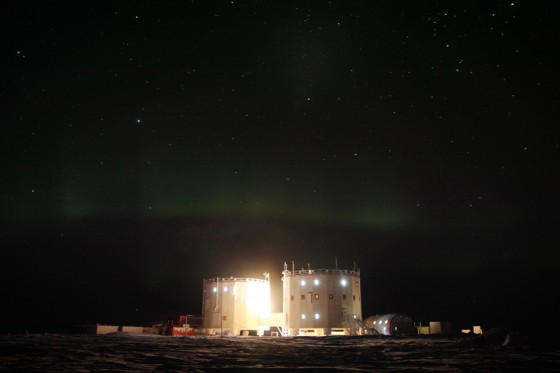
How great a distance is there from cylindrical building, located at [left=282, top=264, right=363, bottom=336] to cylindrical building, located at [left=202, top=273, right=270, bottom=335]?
19.9 ft

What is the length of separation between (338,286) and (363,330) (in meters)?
6.71

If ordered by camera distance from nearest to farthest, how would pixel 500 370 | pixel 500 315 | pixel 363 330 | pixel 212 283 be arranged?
1. pixel 500 370
2. pixel 363 330
3. pixel 212 283
4. pixel 500 315

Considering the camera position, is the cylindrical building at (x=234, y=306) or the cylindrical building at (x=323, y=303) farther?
the cylindrical building at (x=234, y=306)

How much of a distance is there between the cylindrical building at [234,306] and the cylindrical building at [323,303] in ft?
19.9

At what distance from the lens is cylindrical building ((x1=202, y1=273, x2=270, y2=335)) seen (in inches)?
2670

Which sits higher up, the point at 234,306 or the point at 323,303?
the point at 323,303

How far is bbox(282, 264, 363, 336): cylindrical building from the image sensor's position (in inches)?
2446

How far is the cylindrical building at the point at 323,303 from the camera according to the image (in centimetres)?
6212

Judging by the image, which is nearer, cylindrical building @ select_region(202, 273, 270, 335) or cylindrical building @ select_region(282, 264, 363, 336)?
cylindrical building @ select_region(282, 264, 363, 336)

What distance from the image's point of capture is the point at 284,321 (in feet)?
216

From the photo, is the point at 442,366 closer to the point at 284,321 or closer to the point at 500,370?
the point at 500,370

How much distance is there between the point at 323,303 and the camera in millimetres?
63156

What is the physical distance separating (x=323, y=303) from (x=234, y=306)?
1417cm

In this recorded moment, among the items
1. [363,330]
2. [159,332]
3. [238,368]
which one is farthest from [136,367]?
[159,332]
